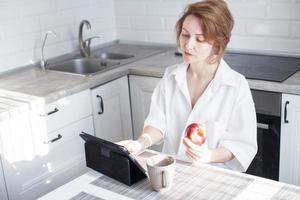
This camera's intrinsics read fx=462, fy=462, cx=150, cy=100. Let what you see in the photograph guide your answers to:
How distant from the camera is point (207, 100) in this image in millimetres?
1928

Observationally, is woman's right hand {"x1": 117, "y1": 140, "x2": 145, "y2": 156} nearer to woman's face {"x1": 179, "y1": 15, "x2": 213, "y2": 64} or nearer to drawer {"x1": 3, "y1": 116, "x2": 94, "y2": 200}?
woman's face {"x1": 179, "y1": 15, "x2": 213, "y2": 64}

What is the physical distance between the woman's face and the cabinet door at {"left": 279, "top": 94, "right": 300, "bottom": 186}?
0.76m

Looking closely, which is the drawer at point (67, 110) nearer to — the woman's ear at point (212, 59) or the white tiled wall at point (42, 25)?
the white tiled wall at point (42, 25)

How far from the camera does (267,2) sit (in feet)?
9.65

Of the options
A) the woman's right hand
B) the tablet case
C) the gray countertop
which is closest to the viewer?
the tablet case

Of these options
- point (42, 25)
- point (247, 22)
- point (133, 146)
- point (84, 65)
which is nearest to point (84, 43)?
point (84, 65)

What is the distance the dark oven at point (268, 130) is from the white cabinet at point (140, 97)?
0.70 metres

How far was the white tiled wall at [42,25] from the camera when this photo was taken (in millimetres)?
2977

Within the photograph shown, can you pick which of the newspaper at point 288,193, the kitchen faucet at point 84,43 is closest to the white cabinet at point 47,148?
the kitchen faucet at point 84,43

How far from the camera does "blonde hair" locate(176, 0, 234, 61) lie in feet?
5.95

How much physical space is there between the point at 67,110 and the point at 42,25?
845 millimetres

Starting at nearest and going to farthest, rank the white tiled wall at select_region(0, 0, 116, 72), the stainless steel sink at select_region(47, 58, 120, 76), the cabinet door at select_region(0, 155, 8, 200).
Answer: the cabinet door at select_region(0, 155, 8, 200) < the white tiled wall at select_region(0, 0, 116, 72) < the stainless steel sink at select_region(47, 58, 120, 76)

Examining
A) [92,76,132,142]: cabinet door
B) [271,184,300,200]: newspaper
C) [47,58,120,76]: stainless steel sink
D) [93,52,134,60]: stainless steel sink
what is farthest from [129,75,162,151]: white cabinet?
[271,184,300,200]: newspaper

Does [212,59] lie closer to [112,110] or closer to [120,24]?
[112,110]
